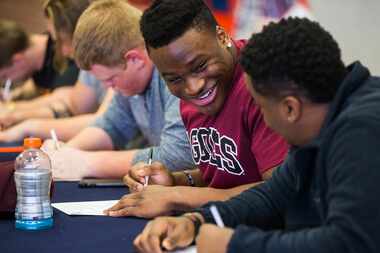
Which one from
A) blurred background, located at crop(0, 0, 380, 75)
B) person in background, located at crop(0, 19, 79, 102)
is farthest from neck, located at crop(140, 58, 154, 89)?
person in background, located at crop(0, 19, 79, 102)

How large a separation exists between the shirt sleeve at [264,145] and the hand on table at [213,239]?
0.36 m

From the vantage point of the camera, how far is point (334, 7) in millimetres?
3217

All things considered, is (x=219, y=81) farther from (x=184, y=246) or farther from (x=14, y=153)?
(x=14, y=153)

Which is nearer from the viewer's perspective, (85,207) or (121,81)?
(85,207)

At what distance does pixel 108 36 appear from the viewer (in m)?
1.83

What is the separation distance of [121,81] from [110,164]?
0.26 m

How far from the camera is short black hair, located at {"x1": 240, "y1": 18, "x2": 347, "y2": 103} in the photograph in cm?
96

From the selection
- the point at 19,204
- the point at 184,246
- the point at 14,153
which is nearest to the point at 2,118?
the point at 14,153

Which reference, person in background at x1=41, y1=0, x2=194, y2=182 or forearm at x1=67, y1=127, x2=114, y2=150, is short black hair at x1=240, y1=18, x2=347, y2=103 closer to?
person in background at x1=41, y1=0, x2=194, y2=182

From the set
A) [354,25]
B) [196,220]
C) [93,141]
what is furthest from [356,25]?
[196,220]

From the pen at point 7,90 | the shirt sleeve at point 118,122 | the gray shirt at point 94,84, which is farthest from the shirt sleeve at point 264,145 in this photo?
the pen at point 7,90

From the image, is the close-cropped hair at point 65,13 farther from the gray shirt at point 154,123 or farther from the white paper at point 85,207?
the white paper at point 85,207

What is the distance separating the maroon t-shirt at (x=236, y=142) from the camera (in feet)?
4.38

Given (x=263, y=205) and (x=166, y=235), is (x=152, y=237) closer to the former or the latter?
(x=166, y=235)
